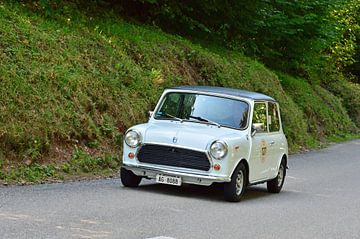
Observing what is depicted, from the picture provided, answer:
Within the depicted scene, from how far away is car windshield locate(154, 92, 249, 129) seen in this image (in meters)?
12.6

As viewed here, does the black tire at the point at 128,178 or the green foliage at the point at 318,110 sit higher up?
the black tire at the point at 128,178

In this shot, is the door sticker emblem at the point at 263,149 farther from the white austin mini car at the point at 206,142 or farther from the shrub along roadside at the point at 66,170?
the shrub along roadside at the point at 66,170

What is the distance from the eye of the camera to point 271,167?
13.5 m

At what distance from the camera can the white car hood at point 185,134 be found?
37.9 feet

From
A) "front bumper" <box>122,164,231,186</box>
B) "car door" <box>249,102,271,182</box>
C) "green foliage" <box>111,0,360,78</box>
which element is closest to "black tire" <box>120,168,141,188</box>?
"front bumper" <box>122,164,231,186</box>

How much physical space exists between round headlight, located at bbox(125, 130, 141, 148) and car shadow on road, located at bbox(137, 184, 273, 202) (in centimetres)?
88

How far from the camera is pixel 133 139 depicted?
1199 cm

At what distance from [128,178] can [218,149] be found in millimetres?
1877

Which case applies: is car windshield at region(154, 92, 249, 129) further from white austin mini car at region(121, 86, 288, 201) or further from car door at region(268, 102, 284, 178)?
car door at region(268, 102, 284, 178)

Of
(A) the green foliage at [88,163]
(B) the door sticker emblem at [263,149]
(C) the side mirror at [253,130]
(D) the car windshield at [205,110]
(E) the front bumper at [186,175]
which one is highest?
(D) the car windshield at [205,110]

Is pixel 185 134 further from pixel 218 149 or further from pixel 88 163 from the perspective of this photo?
pixel 88 163

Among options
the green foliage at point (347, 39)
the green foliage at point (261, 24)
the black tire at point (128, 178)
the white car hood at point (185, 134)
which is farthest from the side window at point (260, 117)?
the green foliage at point (347, 39)

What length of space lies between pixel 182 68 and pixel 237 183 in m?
10.9

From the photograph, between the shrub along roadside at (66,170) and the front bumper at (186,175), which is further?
the shrub along roadside at (66,170)
